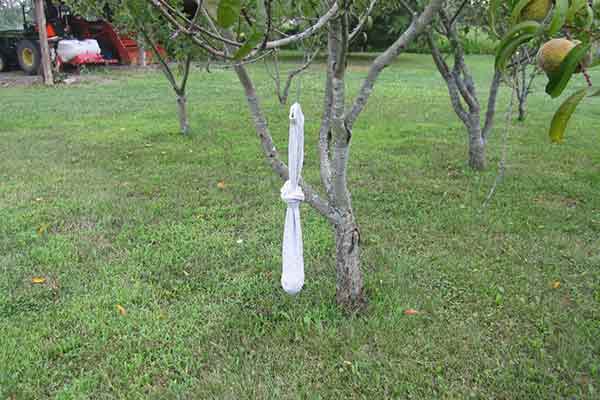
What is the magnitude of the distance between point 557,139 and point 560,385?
1408 millimetres

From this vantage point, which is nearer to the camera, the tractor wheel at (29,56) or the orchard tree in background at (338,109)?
the orchard tree in background at (338,109)

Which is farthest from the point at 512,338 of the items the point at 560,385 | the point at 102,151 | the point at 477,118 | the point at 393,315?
the point at 102,151

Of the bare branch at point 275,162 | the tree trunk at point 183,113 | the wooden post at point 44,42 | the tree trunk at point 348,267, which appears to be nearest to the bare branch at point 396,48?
the bare branch at point 275,162

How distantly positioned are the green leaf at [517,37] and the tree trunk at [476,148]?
3902mm

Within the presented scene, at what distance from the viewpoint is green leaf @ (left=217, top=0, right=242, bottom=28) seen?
2.78 ft

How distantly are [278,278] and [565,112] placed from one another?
2.09 m

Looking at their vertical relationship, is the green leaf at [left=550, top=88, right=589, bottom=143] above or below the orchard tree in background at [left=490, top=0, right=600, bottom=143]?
below

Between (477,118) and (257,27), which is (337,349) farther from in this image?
(477,118)

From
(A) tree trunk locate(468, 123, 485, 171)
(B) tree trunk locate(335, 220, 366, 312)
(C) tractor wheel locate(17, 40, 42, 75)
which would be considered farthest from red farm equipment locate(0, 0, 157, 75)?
(B) tree trunk locate(335, 220, 366, 312)

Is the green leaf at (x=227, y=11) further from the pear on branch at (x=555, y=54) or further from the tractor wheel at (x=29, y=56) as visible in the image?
the tractor wheel at (x=29, y=56)

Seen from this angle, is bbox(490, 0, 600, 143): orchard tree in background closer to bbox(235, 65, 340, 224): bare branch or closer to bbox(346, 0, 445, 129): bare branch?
bbox(346, 0, 445, 129): bare branch

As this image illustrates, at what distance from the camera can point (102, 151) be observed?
5555 millimetres

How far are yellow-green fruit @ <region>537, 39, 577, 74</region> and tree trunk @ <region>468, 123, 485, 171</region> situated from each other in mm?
3760

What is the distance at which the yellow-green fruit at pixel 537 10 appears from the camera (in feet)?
2.88
